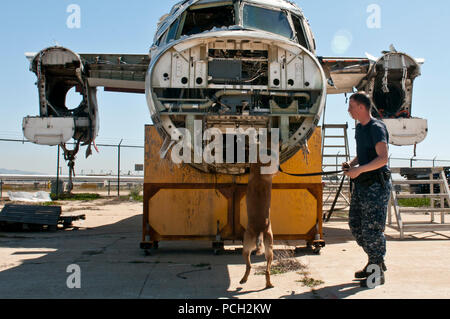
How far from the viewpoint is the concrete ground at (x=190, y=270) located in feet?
13.6

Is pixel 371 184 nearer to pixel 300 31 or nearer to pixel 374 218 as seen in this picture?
pixel 374 218

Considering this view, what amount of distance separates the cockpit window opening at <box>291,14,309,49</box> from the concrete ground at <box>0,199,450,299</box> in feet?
11.0

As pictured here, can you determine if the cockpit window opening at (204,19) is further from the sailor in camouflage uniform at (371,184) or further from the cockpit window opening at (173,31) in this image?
the sailor in camouflage uniform at (371,184)

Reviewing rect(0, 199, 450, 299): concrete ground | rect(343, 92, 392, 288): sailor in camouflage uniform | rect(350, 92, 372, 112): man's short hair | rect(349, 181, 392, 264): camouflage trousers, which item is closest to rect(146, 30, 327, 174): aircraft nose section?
rect(350, 92, 372, 112): man's short hair

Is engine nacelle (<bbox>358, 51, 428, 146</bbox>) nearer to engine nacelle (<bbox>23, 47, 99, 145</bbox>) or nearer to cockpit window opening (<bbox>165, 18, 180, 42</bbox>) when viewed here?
cockpit window opening (<bbox>165, 18, 180, 42</bbox>)

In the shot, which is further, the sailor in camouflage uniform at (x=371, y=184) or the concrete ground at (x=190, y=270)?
the sailor in camouflage uniform at (x=371, y=184)

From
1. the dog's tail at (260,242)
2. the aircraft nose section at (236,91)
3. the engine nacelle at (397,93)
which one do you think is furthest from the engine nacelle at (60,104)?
the engine nacelle at (397,93)

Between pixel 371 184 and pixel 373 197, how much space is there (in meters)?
0.15

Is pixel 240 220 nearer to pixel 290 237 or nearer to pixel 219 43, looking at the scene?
pixel 290 237

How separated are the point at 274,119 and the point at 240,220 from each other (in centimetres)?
274

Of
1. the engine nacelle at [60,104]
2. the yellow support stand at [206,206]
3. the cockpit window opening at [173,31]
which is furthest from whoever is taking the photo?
the engine nacelle at [60,104]

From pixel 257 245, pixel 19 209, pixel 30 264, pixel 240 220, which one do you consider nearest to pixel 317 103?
pixel 257 245

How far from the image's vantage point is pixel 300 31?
6234 millimetres

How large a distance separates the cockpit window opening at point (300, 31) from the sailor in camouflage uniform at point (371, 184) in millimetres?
1863
